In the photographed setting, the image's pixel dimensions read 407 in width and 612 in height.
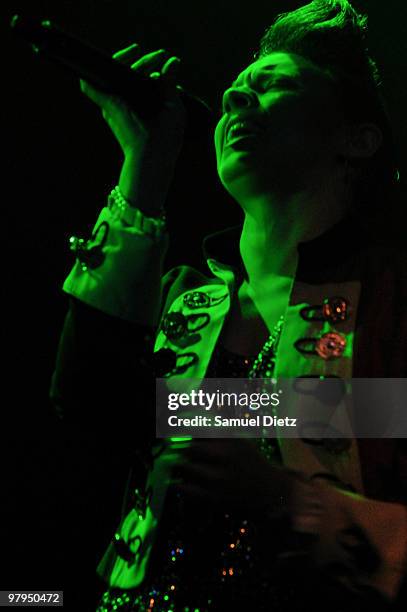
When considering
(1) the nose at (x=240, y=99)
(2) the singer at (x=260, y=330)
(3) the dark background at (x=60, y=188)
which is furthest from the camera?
(3) the dark background at (x=60, y=188)

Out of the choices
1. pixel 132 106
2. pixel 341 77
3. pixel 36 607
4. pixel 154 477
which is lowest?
pixel 36 607

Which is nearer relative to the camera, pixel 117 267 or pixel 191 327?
pixel 117 267

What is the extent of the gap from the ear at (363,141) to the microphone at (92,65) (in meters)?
0.35

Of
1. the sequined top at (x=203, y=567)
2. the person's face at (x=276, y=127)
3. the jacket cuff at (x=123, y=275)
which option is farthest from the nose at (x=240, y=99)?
the sequined top at (x=203, y=567)

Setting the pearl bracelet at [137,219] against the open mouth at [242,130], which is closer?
the pearl bracelet at [137,219]

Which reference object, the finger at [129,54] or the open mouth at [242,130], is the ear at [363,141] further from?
the finger at [129,54]

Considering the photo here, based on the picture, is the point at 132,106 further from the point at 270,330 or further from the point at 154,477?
the point at 154,477

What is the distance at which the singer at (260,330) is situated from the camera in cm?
70

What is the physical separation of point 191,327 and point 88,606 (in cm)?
52

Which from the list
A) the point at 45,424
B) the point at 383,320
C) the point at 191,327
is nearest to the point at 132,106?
the point at 191,327

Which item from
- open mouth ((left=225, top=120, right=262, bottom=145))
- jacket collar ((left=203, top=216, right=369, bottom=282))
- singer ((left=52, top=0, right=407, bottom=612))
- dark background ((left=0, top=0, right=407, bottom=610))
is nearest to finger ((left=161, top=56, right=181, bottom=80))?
singer ((left=52, top=0, right=407, bottom=612))

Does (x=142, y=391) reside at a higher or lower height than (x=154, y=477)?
higher

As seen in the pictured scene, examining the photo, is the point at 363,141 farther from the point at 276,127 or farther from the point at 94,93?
the point at 94,93

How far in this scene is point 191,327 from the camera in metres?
1.04
